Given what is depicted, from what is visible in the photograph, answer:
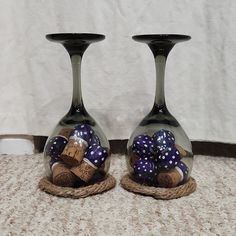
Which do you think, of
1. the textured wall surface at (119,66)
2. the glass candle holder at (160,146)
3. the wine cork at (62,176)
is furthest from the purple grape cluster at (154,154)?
the textured wall surface at (119,66)

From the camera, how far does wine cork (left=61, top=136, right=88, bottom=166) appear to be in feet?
2.54

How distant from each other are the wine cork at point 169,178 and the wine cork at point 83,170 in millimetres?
123

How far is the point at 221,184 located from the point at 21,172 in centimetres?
42

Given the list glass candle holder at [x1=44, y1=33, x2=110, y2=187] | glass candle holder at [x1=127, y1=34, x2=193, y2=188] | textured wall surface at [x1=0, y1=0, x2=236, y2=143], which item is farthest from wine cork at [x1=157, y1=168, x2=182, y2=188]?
textured wall surface at [x1=0, y1=0, x2=236, y2=143]

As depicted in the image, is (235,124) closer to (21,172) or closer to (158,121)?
(158,121)

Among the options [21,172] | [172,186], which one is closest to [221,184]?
[172,186]

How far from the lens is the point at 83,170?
0.78m

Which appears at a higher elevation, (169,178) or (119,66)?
(119,66)

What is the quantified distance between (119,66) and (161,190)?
35 centimetres

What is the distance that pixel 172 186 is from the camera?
2.61ft

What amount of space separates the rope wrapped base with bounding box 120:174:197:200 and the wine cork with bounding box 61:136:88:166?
11 cm

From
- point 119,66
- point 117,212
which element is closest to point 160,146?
point 117,212

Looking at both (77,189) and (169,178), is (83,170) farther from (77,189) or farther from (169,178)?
(169,178)

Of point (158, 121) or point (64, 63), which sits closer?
point (158, 121)
